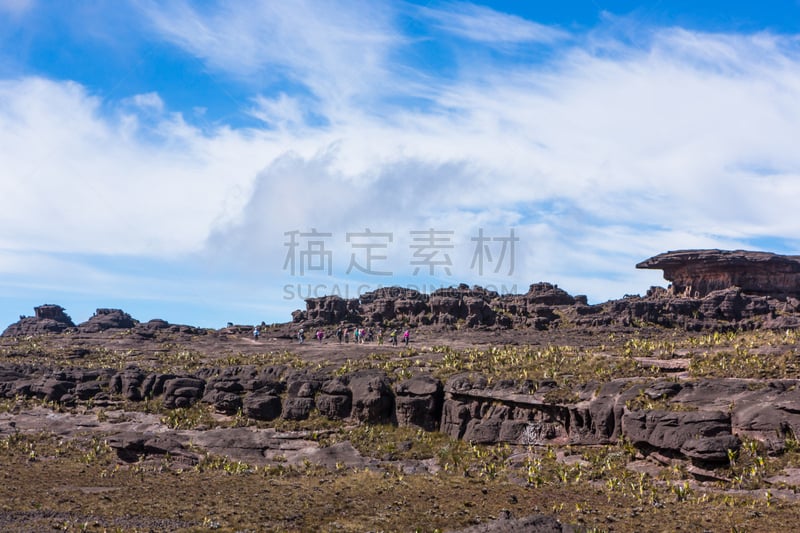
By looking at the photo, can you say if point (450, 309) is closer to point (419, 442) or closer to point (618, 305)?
point (618, 305)

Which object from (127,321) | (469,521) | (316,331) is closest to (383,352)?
(316,331)

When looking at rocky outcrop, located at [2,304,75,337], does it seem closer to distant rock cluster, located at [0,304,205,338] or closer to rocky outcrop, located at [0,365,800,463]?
distant rock cluster, located at [0,304,205,338]

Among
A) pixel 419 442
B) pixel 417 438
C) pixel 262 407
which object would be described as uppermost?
pixel 262 407

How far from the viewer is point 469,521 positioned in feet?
82.3

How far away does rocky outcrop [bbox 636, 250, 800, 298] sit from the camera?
8662 centimetres

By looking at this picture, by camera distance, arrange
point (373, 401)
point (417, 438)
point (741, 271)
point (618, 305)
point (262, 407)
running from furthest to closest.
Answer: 1. point (741, 271)
2. point (618, 305)
3. point (262, 407)
4. point (373, 401)
5. point (417, 438)

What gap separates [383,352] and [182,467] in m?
27.9

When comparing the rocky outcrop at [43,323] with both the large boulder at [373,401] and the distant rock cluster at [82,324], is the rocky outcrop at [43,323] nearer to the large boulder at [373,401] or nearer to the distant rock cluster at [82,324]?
the distant rock cluster at [82,324]

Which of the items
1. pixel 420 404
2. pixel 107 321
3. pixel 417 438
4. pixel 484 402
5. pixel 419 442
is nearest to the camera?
pixel 419 442

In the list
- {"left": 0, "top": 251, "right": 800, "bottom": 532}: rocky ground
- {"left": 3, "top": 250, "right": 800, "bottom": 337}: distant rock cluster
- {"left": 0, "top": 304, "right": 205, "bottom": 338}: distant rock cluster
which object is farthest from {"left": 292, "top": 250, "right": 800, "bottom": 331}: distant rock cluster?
{"left": 0, "top": 304, "right": 205, "bottom": 338}: distant rock cluster

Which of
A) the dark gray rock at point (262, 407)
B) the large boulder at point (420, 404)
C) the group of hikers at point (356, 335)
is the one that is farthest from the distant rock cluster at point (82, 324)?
the large boulder at point (420, 404)

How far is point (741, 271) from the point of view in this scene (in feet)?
287

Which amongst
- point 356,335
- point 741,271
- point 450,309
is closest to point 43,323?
point 356,335

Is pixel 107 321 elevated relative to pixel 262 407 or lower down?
elevated
